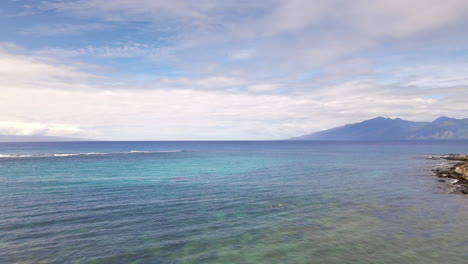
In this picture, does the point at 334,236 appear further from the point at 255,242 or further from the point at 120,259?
the point at 120,259

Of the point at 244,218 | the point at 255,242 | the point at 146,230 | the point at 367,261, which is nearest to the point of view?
the point at 367,261

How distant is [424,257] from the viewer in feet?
55.2

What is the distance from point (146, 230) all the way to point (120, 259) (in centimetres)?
500

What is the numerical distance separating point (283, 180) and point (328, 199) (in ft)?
52.5

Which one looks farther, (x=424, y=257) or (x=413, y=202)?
(x=413, y=202)

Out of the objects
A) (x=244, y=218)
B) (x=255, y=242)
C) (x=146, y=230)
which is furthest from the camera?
(x=244, y=218)

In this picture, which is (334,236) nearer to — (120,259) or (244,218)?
(244,218)

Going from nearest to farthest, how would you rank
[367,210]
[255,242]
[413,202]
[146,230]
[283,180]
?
1. [255,242]
2. [146,230]
3. [367,210]
4. [413,202]
5. [283,180]

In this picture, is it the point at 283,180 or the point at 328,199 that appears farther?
the point at 283,180

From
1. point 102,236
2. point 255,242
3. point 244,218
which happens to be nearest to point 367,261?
point 255,242

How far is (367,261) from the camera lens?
16.4 meters

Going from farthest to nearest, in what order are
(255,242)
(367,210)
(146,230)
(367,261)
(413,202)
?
1. (413,202)
2. (367,210)
3. (146,230)
4. (255,242)
5. (367,261)

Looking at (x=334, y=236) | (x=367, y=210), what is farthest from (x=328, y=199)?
(x=334, y=236)

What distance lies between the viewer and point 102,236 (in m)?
20.1
